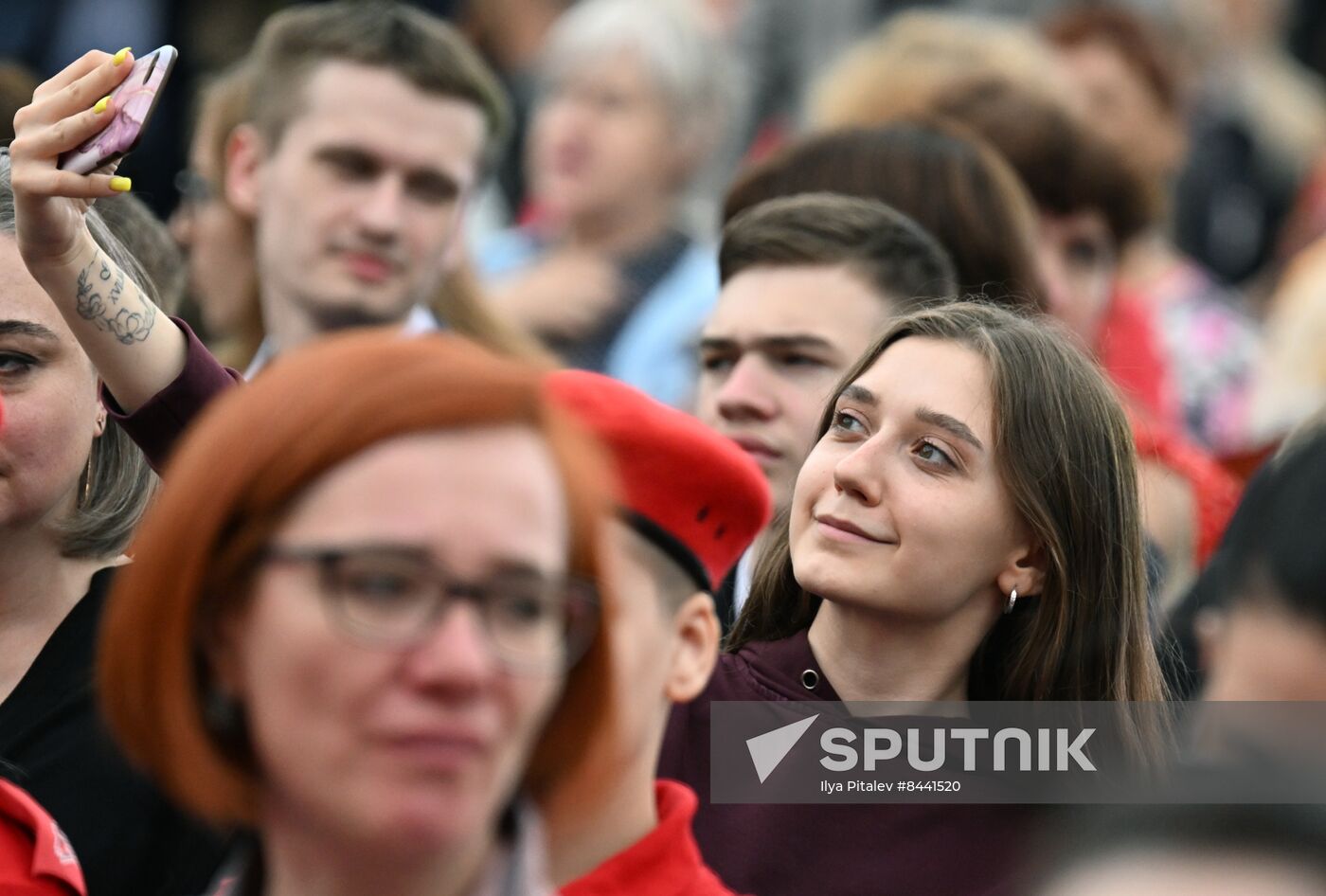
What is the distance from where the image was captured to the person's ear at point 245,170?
5039mm

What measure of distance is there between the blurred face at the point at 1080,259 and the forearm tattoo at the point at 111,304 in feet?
10.5

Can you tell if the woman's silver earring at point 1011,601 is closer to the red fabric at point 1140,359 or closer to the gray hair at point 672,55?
the red fabric at point 1140,359

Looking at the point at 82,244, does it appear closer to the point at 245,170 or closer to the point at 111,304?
the point at 111,304

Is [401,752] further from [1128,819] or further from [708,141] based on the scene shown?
[708,141]

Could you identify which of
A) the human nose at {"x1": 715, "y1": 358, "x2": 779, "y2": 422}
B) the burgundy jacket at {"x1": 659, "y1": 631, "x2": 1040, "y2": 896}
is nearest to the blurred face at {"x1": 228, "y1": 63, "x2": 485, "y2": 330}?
the human nose at {"x1": 715, "y1": 358, "x2": 779, "y2": 422}

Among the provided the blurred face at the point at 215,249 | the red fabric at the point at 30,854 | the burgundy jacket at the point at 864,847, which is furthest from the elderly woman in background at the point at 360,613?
the blurred face at the point at 215,249

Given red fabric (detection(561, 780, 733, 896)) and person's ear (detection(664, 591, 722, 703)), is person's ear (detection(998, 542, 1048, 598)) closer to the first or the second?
person's ear (detection(664, 591, 722, 703))

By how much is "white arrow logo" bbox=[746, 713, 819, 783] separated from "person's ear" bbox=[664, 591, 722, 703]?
542 millimetres

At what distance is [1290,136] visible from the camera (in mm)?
8766

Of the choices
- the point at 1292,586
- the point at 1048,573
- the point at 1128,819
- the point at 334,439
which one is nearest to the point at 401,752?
the point at 334,439

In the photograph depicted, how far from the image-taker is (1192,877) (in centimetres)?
138

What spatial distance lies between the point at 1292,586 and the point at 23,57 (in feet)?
20.6

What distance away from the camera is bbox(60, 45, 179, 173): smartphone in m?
2.57

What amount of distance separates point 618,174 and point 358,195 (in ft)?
6.39
